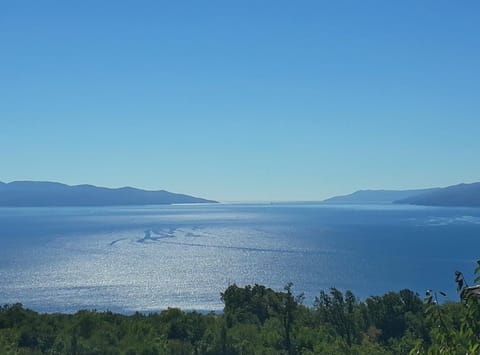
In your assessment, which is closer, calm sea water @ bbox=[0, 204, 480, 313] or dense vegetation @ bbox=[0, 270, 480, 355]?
dense vegetation @ bbox=[0, 270, 480, 355]

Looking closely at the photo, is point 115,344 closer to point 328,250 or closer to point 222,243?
point 328,250

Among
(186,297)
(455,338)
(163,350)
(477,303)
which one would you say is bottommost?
(186,297)

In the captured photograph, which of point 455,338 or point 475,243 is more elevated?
point 455,338

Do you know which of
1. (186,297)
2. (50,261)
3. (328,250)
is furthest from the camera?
(328,250)

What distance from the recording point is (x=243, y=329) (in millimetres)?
26812

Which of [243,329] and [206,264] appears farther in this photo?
[206,264]

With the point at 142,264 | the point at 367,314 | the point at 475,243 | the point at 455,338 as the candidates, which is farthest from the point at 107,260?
the point at 455,338

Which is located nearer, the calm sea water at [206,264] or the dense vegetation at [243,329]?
the dense vegetation at [243,329]

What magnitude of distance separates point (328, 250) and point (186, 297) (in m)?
35.7

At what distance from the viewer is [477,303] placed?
326 centimetres

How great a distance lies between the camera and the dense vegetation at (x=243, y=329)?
23.7 metres

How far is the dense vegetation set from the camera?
77.8ft

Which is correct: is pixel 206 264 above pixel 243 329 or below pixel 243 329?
below

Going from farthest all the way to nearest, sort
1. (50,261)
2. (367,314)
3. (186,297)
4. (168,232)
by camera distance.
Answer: (168,232)
(50,261)
(186,297)
(367,314)
